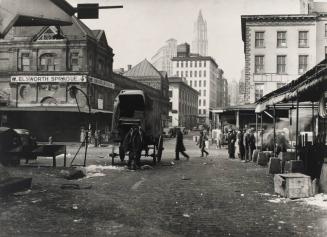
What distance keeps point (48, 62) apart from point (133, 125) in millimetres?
29047

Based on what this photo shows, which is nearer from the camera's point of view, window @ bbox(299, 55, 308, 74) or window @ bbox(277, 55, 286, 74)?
window @ bbox(299, 55, 308, 74)

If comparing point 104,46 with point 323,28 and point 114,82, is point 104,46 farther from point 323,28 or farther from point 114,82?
point 323,28

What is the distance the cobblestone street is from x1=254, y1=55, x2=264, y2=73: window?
122ft

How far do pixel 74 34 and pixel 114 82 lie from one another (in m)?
8.41

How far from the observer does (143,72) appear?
86.2m

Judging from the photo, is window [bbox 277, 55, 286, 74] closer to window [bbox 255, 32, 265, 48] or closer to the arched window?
window [bbox 255, 32, 265, 48]

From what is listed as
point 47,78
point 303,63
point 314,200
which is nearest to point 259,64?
point 303,63

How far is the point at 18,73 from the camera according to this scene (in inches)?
1726

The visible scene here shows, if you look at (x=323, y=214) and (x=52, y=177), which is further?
(x=52, y=177)

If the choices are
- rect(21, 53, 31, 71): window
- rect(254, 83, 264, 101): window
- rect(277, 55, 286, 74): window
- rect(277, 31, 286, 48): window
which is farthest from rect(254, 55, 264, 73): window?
rect(21, 53, 31, 71): window

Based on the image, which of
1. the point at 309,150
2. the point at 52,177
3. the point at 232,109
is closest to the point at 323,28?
the point at 232,109

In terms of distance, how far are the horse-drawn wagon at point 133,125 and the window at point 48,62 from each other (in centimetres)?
2617

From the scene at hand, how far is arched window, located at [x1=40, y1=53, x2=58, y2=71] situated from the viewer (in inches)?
1740

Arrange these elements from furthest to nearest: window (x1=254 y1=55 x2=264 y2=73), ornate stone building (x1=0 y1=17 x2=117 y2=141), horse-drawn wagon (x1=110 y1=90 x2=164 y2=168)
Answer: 1. window (x1=254 y1=55 x2=264 y2=73)
2. ornate stone building (x1=0 y1=17 x2=117 y2=141)
3. horse-drawn wagon (x1=110 y1=90 x2=164 y2=168)
